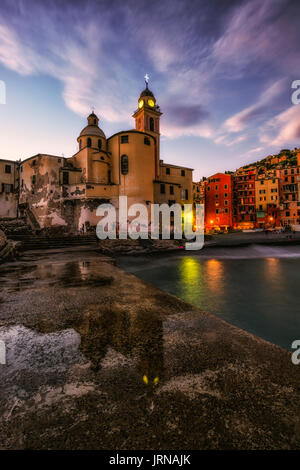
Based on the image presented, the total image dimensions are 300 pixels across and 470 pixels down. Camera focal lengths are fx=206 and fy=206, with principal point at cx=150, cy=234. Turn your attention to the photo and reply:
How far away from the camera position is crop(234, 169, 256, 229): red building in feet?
207

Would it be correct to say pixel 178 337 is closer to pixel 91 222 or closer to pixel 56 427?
pixel 56 427

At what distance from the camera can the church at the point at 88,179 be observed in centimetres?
2836

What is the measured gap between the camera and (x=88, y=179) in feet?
97.6

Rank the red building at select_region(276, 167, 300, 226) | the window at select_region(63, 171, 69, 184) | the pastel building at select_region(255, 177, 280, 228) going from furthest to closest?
1. the pastel building at select_region(255, 177, 280, 228)
2. the red building at select_region(276, 167, 300, 226)
3. the window at select_region(63, 171, 69, 184)

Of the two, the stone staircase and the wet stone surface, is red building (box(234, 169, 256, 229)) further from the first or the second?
the wet stone surface

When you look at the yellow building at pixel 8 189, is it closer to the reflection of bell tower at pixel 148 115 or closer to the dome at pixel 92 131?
the dome at pixel 92 131

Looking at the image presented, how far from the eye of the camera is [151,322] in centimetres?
287

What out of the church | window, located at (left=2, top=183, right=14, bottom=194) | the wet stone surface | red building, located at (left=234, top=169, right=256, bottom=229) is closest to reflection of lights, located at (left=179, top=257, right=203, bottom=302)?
the wet stone surface

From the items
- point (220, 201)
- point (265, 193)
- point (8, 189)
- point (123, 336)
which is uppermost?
point (265, 193)

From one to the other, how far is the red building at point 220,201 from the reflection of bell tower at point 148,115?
105 ft

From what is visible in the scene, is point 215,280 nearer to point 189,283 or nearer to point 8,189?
point 189,283

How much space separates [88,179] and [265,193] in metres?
53.2

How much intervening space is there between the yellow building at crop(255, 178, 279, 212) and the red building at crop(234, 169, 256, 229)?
140 centimetres

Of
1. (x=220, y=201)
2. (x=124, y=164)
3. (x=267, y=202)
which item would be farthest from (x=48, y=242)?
(x=267, y=202)
